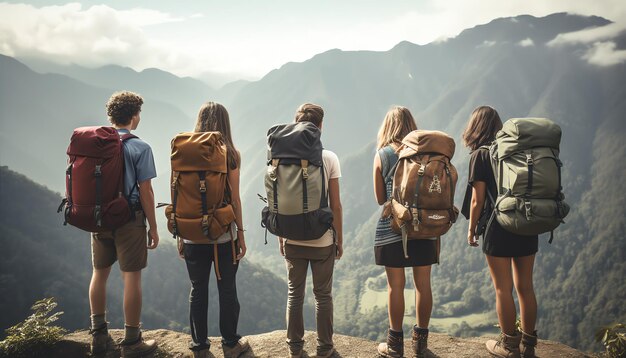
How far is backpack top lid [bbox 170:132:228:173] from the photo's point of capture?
3.94 metres

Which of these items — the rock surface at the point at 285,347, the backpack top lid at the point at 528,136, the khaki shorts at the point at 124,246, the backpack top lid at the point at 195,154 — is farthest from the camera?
the rock surface at the point at 285,347

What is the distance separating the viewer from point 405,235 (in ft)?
13.4

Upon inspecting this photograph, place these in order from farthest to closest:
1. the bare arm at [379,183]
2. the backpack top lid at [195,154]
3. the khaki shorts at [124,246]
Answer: the bare arm at [379,183]
the khaki shorts at [124,246]
the backpack top lid at [195,154]

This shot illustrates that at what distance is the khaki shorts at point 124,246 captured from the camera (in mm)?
4270

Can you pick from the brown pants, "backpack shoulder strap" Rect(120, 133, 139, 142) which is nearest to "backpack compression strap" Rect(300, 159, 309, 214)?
the brown pants

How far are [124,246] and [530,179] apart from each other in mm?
4433

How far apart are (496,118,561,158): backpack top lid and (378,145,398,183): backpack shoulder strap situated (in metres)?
1.13

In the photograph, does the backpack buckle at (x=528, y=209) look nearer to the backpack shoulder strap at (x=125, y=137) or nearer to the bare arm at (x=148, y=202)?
the bare arm at (x=148, y=202)

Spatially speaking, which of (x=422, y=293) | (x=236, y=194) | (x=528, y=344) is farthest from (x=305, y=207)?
(x=528, y=344)

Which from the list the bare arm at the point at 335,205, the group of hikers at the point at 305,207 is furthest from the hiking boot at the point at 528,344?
the bare arm at the point at 335,205

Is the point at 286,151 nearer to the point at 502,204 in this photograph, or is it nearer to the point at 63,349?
the point at 502,204

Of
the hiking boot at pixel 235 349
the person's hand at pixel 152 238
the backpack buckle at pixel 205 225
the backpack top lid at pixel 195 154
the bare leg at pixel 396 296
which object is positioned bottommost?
the hiking boot at pixel 235 349

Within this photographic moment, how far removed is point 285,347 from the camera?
15.9ft

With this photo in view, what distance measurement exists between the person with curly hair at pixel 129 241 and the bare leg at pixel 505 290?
3.88 m
